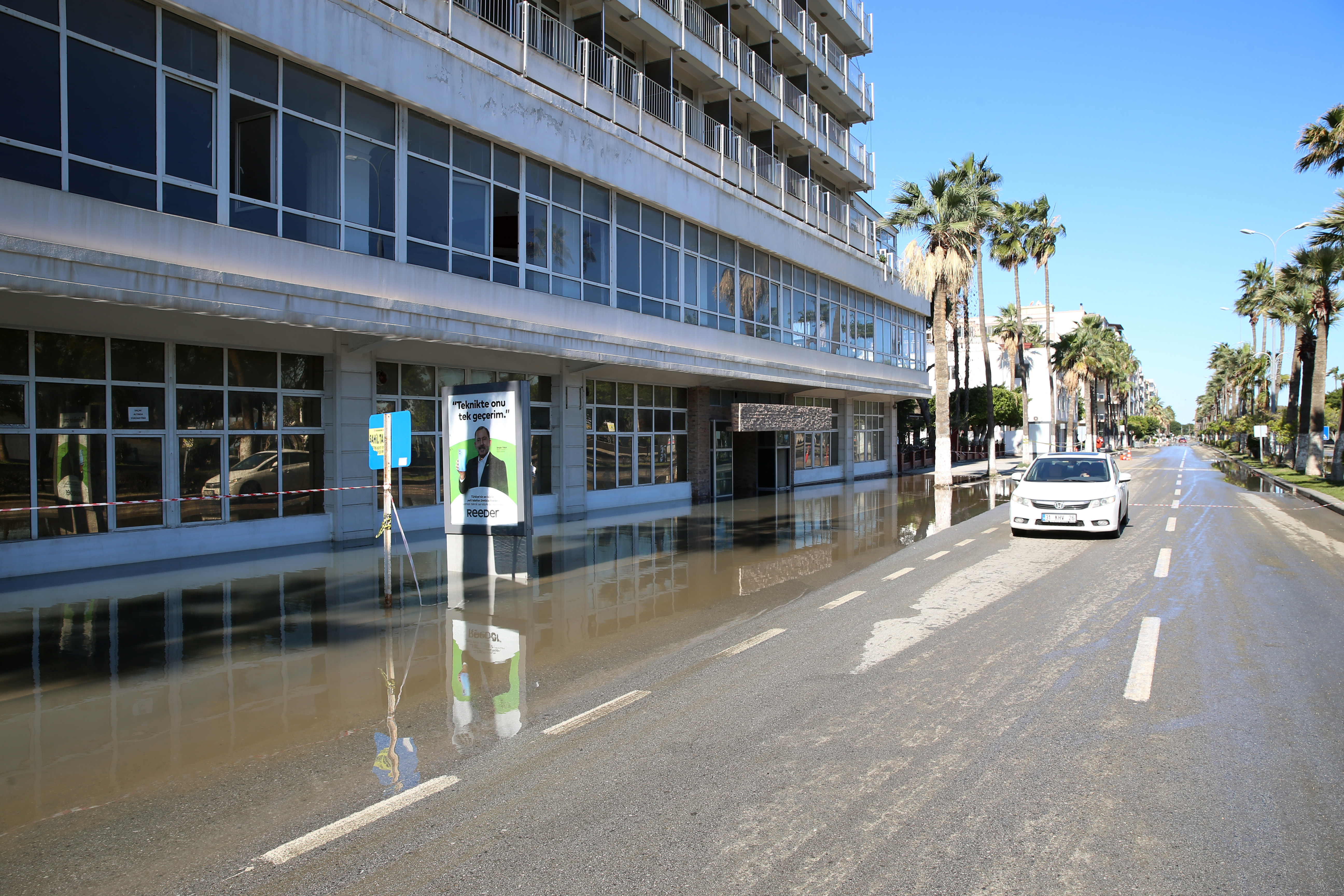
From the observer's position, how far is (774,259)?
1108 inches

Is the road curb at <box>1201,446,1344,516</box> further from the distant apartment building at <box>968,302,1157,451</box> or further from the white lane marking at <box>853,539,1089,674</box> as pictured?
the distant apartment building at <box>968,302,1157,451</box>

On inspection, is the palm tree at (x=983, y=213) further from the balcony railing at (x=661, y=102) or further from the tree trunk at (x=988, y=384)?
the balcony railing at (x=661, y=102)

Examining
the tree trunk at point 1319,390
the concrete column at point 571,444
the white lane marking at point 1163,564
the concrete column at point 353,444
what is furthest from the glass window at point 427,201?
the tree trunk at point 1319,390

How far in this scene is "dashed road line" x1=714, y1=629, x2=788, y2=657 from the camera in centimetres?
764

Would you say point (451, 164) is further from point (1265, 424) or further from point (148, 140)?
point (1265, 424)

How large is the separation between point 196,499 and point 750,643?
966cm

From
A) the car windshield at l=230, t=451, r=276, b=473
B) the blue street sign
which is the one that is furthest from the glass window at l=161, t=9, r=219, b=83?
the blue street sign

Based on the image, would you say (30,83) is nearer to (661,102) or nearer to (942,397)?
(661,102)

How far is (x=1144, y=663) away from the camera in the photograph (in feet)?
22.7

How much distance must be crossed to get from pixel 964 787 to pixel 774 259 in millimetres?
25188

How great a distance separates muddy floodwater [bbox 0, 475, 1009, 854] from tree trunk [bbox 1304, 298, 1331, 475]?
3015 centimetres

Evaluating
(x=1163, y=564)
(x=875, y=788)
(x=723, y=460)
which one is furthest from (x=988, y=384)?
(x=875, y=788)

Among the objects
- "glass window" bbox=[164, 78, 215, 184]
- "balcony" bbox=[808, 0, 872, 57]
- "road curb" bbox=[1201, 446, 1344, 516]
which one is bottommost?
"road curb" bbox=[1201, 446, 1344, 516]

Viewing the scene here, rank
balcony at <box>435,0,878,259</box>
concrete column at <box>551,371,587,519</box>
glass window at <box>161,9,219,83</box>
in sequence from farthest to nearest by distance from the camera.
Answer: concrete column at <box>551,371,587,519</box> < balcony at <box>435,0,878,259</box> < glass window at <box>161,9,219,83</box>
